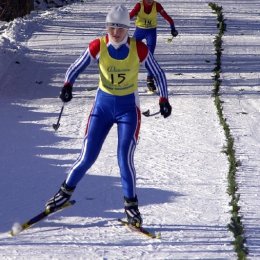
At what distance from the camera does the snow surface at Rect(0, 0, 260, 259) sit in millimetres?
7531

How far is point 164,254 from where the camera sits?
7.22 metres

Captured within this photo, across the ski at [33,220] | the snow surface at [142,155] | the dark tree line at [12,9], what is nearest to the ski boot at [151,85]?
the snow surface at [142,155]

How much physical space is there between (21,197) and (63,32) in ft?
39.6

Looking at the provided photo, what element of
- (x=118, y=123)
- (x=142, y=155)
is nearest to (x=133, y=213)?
(x=118, y=123)

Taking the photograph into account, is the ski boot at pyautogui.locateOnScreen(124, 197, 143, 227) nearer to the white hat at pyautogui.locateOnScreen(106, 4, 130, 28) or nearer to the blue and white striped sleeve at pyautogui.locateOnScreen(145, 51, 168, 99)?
the blue and white striped sleeve at pyautogui.locateOnScreen(145, 51, 168, 99)

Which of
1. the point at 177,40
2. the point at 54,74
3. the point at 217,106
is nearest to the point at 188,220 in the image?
the point at 217,106

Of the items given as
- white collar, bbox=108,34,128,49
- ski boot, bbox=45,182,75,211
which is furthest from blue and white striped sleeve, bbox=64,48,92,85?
ski boot, bbox=45,182,75,211

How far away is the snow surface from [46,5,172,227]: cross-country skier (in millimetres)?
521

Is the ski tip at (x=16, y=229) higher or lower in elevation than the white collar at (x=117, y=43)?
lower

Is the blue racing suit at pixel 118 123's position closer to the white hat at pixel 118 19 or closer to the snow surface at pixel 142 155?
the white hat at pixel 118 19

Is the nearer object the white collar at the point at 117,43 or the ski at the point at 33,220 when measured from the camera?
the ski at the point at 33,220

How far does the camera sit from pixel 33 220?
7809mm

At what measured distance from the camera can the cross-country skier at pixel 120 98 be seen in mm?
7734

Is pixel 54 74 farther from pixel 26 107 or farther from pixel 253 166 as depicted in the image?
pixel 253 166
